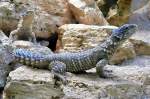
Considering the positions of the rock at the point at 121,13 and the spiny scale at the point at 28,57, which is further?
the rock at the point at 121,13

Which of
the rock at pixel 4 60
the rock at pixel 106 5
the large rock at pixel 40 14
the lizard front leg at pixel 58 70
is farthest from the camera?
the rock at pixel 106 5

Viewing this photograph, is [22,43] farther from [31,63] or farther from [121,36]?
[121,36]

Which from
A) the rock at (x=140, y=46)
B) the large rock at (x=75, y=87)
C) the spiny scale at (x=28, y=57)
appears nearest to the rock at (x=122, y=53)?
the rock at (x=140, y=46)

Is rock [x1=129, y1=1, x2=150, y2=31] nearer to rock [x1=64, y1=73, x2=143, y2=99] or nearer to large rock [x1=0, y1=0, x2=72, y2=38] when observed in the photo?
large rock [x1=0, y1=0, x2=72, y2=38]

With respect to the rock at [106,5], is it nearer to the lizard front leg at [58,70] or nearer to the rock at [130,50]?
the rock at [130,50]

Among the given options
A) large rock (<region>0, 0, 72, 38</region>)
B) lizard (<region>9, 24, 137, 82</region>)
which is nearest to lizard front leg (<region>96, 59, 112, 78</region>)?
lizard (<region>9, 24, 137, 82</region>)

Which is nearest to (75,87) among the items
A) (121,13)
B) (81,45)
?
(81,45)

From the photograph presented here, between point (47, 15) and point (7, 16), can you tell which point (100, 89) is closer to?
point (7, 16)
